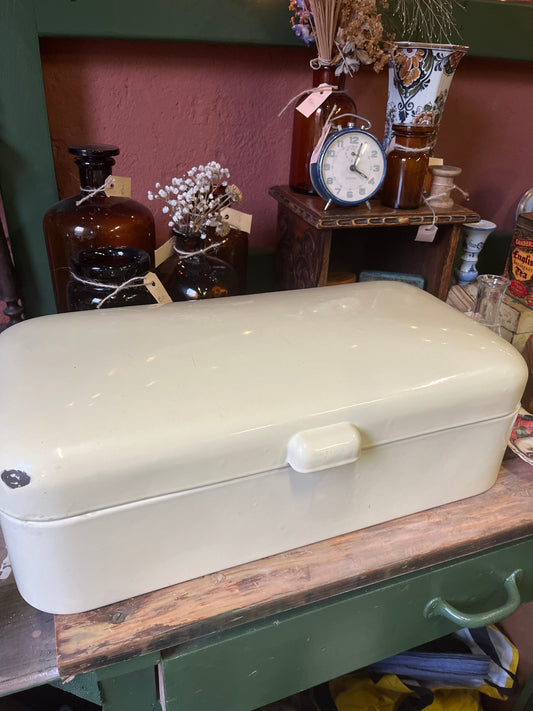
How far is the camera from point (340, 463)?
581mm

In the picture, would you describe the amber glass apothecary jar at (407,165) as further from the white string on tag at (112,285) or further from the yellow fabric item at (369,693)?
the yellow fabric item at (369,693)

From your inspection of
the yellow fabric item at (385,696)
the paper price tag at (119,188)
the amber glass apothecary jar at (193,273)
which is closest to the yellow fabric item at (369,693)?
the yellow fabric item at (385,696)

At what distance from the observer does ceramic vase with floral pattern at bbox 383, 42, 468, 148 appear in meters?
0.97

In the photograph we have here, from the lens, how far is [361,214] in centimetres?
97

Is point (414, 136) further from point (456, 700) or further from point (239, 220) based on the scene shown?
point (456, 700)

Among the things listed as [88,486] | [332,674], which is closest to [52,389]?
[88,486]

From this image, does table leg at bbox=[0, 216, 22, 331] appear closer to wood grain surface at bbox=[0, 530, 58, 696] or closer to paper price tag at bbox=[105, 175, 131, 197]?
paper price tag at bbox=[105, 175, 131, 197]

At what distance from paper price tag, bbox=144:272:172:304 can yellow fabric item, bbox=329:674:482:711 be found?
Answer: 92cm

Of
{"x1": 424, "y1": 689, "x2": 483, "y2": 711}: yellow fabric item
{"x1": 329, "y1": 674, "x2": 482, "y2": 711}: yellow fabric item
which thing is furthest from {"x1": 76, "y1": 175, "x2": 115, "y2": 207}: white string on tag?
{"x1": 424, "y1": 689, "x2": 483, "y2": 711}: yellow fabric item

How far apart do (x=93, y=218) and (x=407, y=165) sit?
584mm

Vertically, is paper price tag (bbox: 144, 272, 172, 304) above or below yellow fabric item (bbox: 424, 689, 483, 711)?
above

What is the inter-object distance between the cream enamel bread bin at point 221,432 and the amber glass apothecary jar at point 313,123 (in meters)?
0.43

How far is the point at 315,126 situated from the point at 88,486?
0.80 m

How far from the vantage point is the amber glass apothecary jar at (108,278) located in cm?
80
